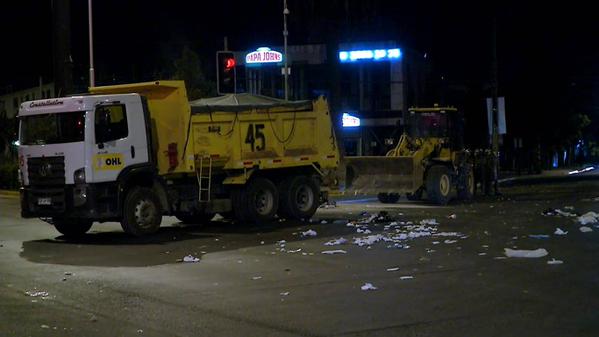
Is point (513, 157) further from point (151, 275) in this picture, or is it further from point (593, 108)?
point (151, 275)

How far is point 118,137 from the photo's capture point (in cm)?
1588

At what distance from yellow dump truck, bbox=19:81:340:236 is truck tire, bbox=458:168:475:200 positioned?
7.40 metres

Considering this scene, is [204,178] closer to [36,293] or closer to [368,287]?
[36,293]

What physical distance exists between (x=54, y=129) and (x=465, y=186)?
1585cm

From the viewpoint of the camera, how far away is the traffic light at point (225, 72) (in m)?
22.3

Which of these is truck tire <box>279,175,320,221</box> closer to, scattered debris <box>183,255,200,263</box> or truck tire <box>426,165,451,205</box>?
truck tire <box>426,165,451,205</box>

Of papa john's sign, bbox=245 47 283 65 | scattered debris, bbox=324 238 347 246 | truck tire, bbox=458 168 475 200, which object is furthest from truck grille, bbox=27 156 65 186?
papa john's sign, bbox=245 47 283 65

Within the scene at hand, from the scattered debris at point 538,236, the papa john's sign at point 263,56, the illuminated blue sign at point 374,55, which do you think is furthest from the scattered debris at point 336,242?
the illuminated blue sign at point 374,55

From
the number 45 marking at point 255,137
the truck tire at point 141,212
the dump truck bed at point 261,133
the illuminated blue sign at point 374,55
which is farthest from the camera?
the illuminated blue sign at point 374,55

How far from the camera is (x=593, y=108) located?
9256 centimetres

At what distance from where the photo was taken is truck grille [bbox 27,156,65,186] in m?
15.6

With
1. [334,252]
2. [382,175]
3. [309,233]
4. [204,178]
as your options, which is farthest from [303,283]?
[382,175]

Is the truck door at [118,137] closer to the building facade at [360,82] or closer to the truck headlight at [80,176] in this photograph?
the truck headlight at [80,176]

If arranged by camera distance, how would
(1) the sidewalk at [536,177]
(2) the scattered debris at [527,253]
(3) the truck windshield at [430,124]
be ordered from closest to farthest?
1. (2) the scattered debris at [527,253]
2. (3) the truck windshield at [430,124]
3. (1) the sidewalk at [536,177]
